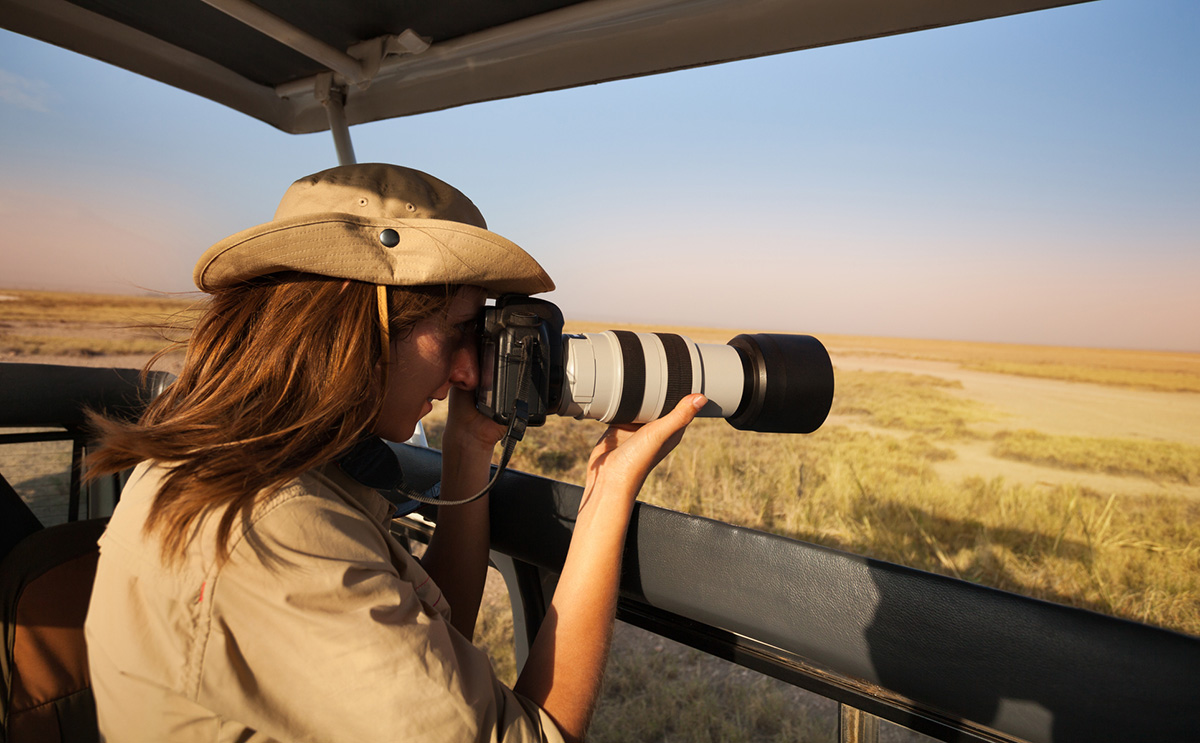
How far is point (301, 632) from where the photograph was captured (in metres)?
0.64

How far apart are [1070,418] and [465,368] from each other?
36.2 ft

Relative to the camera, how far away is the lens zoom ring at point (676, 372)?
1.09m

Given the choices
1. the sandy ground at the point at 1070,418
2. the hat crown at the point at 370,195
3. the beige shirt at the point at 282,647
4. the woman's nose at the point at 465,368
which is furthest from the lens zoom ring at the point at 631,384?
the sandy ground at the point at 1070,418

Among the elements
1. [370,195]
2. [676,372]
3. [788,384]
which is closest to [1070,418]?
[788,384]

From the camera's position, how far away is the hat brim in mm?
794

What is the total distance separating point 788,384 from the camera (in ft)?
3.63

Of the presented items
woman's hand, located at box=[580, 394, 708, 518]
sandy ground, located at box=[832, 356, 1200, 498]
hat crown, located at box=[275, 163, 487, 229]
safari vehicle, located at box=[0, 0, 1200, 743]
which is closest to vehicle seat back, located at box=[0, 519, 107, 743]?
safari vehicle, located at box=[0, 0, 1200, 743]

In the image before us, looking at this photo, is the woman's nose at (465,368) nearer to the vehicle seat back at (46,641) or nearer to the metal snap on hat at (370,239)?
the metal snap on hat at (370,239)

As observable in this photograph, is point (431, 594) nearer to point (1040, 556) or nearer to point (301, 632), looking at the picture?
point (301, 632)

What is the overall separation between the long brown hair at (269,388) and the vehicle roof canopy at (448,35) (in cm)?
77

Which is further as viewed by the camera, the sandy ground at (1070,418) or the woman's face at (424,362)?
the sandy ground at (1070,418)

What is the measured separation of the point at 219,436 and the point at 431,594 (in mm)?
375

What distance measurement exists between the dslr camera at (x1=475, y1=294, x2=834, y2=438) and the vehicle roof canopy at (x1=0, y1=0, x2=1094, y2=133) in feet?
1.93

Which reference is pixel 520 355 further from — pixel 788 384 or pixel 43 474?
pixel 43 474
